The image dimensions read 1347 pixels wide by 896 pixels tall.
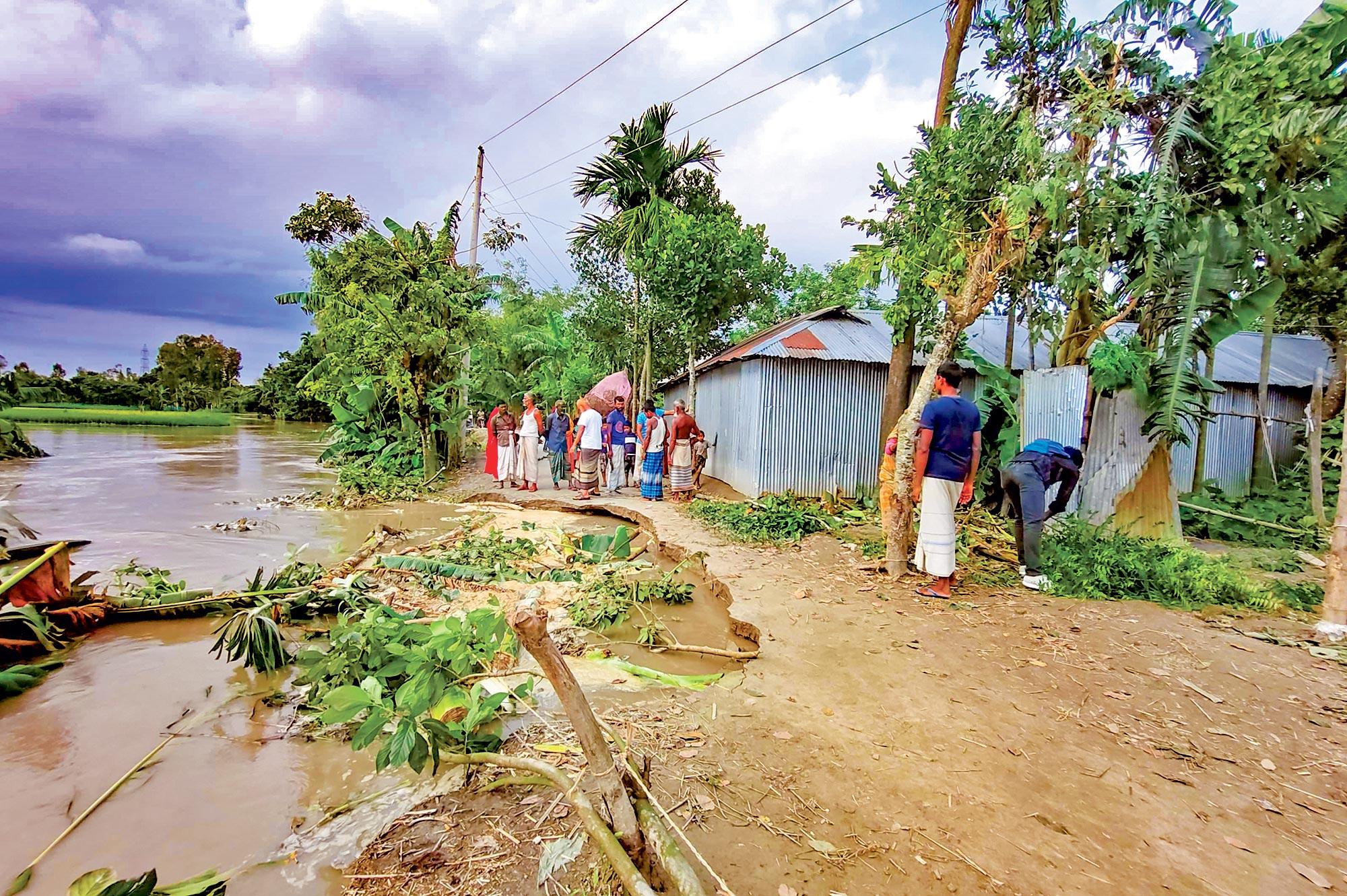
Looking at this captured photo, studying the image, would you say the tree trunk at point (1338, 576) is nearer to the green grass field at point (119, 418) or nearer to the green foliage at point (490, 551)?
the green foliage at point (490, 551)

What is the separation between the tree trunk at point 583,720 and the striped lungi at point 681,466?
8636 mm

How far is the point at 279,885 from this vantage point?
2.15m

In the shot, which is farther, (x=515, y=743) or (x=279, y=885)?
(x=515, y=743)

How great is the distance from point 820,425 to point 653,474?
308 cm

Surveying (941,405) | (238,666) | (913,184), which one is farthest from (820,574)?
(238,666)

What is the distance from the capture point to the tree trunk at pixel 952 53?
27.0 ft

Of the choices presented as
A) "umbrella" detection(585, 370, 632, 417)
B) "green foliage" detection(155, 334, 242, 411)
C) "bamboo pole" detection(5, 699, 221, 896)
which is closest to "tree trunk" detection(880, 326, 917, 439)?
"bamboo pole" detection(5, 699, 221, 896)

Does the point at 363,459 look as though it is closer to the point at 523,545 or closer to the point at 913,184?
the point at 523,545

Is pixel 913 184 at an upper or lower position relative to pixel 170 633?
upper

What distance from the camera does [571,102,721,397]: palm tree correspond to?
44.7 feet

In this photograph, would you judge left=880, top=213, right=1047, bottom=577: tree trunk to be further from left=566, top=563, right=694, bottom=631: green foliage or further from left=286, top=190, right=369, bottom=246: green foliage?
left=286, top=190, right=369, bottom=246: green foliage

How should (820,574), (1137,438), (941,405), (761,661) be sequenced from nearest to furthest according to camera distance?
(761,661)
(941,405)
(820,574)
(1137,438)

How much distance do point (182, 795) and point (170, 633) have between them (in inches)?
106

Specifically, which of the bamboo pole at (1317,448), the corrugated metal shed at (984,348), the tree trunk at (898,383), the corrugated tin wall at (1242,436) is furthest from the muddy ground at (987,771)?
the corrugated tin wall at (1242,436)
